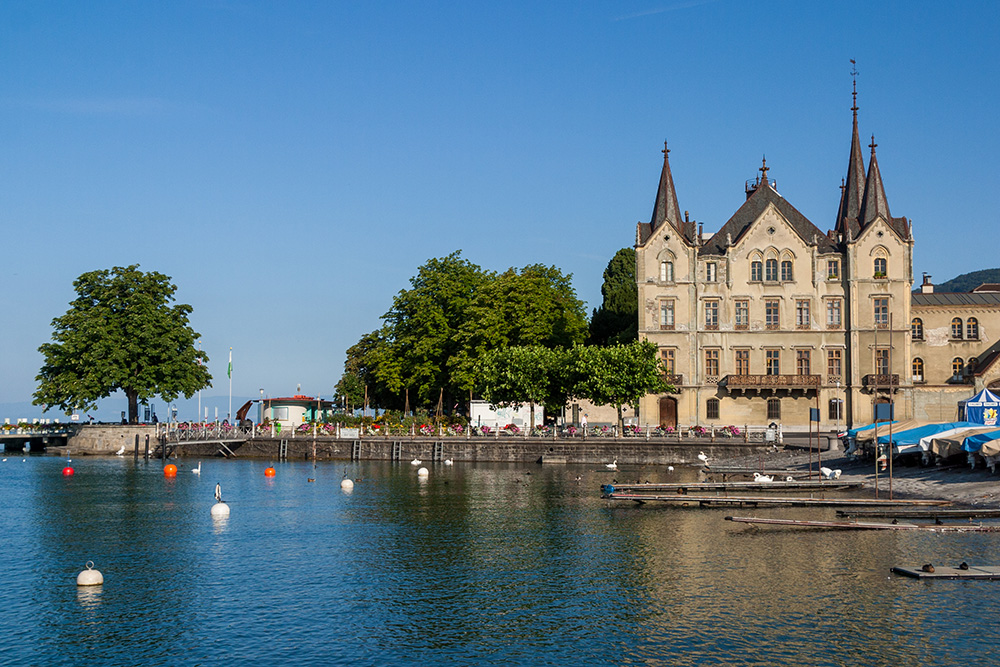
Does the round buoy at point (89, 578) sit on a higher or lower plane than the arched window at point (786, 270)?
lower

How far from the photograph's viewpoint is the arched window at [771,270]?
88.1 metres

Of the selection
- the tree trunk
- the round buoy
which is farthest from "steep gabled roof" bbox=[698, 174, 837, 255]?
the round buoy

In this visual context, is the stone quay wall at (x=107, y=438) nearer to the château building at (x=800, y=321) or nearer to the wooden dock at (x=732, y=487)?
the château building at (x=800, y=321)

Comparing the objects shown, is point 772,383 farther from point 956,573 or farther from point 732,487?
point 956,573

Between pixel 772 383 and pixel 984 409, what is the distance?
2504 centimetres

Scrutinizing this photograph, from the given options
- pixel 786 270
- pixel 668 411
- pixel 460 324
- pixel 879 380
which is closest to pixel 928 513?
pixel 879 380

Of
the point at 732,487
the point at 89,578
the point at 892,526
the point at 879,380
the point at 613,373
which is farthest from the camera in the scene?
the point at 879,380

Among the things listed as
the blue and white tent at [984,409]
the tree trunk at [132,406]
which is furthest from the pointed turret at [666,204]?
the tree trunk at [132,406]

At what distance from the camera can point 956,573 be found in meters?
28.1

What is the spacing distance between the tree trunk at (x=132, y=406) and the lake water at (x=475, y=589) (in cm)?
4081

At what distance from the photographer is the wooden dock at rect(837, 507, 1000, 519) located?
3947cm

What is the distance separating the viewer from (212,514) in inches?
1743

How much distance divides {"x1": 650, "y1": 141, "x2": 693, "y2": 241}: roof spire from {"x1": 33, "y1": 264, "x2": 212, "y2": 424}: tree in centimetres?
4341

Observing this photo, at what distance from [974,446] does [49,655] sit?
42103mm
